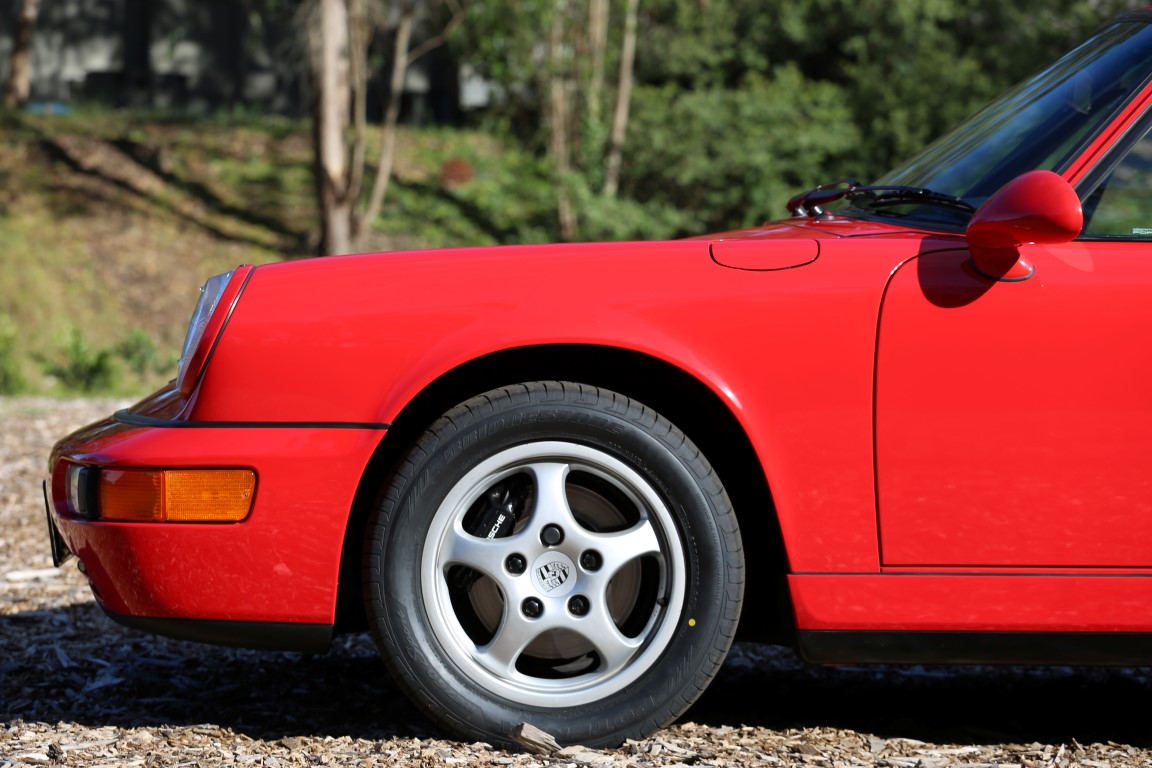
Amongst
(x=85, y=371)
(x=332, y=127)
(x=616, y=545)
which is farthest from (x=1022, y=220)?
(x=332, y=127)

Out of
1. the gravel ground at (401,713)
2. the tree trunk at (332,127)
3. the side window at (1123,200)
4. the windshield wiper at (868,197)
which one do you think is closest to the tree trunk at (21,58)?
the tree trunk at (332,127)

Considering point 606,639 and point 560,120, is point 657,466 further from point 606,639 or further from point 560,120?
point 560,120

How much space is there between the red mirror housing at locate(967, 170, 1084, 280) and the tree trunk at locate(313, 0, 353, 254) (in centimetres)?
1409

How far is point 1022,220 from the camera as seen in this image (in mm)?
2486

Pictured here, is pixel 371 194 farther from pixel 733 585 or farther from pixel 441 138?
pixel 733 585

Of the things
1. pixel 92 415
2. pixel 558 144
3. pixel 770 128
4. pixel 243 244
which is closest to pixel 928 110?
pixel 770 128

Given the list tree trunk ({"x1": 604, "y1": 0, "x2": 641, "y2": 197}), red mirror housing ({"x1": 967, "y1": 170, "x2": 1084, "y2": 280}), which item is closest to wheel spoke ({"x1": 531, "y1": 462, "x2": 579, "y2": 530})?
red mirror housing ({"x1": 967, "y1": 170, "x2": 1084, "y2": 280})

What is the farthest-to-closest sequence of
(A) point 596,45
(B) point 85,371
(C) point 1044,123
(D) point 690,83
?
(D) point 690,83
(A) point 596,45
(B) point 85,371
(C) point 1044,123

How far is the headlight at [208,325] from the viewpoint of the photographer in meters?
2.71

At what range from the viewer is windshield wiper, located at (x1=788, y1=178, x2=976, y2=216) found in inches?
115

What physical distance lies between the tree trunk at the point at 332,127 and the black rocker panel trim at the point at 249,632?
1389 cm

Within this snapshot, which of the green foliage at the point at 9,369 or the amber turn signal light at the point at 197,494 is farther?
the green foliage at the point at 9,369

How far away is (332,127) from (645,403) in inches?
569

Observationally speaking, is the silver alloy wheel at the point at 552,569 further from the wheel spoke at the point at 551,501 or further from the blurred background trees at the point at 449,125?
the blurred background trees at the point at 449,125
